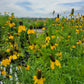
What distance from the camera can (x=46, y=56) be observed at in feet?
7.74

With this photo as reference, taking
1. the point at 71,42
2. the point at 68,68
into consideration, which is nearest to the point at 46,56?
the point at 68,68

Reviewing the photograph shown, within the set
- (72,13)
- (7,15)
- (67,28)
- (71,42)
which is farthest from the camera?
(7,15)

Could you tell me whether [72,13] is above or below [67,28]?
above

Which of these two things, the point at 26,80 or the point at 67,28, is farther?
the point at 67,28

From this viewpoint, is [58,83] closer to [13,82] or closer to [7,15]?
[13,82]

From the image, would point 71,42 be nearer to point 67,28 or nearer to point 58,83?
point 67,28

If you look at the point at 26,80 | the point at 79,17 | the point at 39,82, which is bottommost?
the point at 26,80

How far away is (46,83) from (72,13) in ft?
9.19

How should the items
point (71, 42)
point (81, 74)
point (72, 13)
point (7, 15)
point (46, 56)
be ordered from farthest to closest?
point (7, 15)
point (72, 13)
point (71, 42)
point (46, 56)
point (81, 74)

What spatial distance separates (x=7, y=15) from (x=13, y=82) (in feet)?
14.5

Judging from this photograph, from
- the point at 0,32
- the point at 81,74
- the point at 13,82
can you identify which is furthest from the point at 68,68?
the point at 0,32

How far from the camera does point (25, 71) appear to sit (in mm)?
1452

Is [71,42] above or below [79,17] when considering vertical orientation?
below

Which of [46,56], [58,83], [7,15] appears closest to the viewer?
[58,83]
